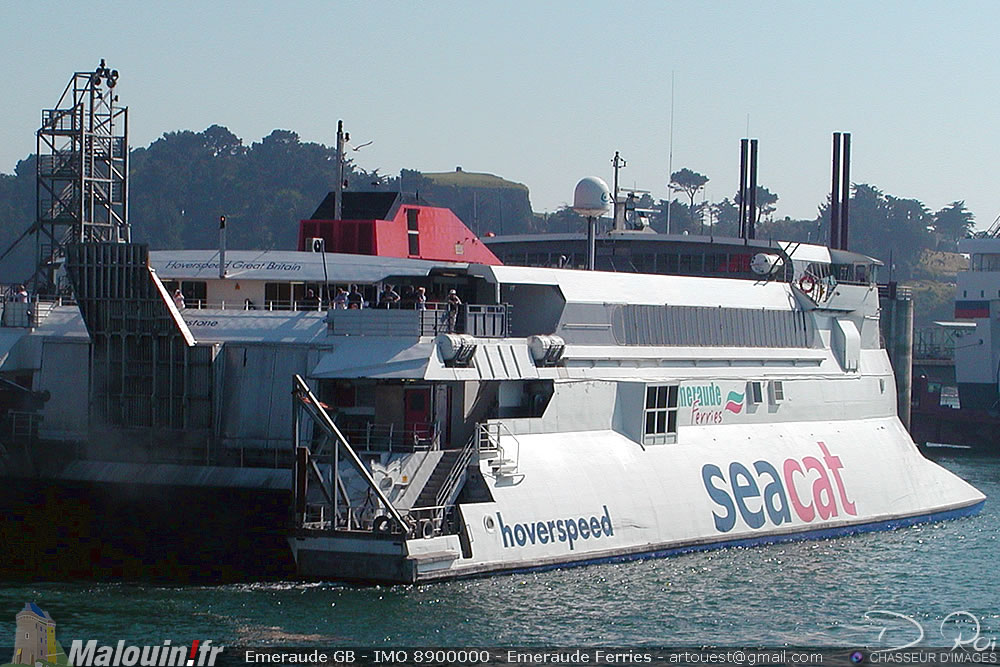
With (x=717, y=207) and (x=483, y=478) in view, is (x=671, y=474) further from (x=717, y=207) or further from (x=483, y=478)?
(x=717, y=207)

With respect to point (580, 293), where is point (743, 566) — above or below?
below

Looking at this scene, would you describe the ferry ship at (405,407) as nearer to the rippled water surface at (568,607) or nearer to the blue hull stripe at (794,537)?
the blue hull stripe at (794,537)

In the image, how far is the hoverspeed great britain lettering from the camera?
917 inches

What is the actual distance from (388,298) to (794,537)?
12.6 meters

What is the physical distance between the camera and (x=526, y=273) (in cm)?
3403

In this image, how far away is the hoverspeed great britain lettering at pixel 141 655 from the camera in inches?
917

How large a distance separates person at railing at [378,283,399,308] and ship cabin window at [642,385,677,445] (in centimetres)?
656

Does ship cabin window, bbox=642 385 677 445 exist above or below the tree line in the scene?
below

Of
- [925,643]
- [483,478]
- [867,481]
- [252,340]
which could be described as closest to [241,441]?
[252,340]

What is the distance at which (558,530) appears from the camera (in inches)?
1241

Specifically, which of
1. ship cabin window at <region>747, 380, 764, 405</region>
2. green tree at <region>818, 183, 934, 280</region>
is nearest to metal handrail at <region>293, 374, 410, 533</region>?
ship cabin window at <region>747, 380, 764, 405</region>

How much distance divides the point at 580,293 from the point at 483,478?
621cm

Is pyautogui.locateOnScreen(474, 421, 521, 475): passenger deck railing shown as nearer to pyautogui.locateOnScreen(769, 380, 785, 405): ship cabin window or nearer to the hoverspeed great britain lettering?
the hoverspeed great britain lettering
